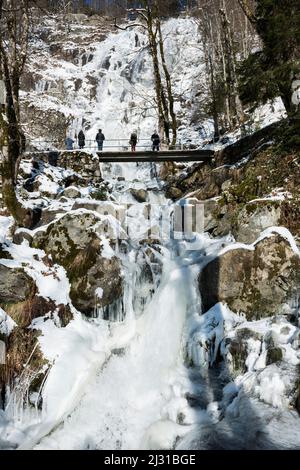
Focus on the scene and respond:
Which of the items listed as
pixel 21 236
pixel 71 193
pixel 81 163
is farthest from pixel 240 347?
pixel 81 163

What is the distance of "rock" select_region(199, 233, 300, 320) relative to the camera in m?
8.52

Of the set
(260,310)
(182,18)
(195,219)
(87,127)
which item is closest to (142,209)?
(195,219)

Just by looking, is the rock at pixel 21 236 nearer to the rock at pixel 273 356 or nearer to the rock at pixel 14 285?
the rock at pixel 14 285

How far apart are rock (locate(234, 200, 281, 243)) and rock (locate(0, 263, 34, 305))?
516cm

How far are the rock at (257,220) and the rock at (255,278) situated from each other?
28.5 inches

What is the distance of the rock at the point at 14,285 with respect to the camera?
824 centimetres

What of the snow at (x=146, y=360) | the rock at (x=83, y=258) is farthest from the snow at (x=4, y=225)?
the rock at (x=83, y=258)

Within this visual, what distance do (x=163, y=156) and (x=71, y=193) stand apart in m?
5.16

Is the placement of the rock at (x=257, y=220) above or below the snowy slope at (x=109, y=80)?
below

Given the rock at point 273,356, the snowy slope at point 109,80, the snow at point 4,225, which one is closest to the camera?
the rock at point 273,356

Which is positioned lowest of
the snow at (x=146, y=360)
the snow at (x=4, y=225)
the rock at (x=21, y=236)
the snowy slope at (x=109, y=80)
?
the snow at (x=146, y=360)

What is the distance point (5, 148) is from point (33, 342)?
17.3 ft

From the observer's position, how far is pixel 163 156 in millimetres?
17281

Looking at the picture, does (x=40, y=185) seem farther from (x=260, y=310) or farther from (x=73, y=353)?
(x=260, y=310)
